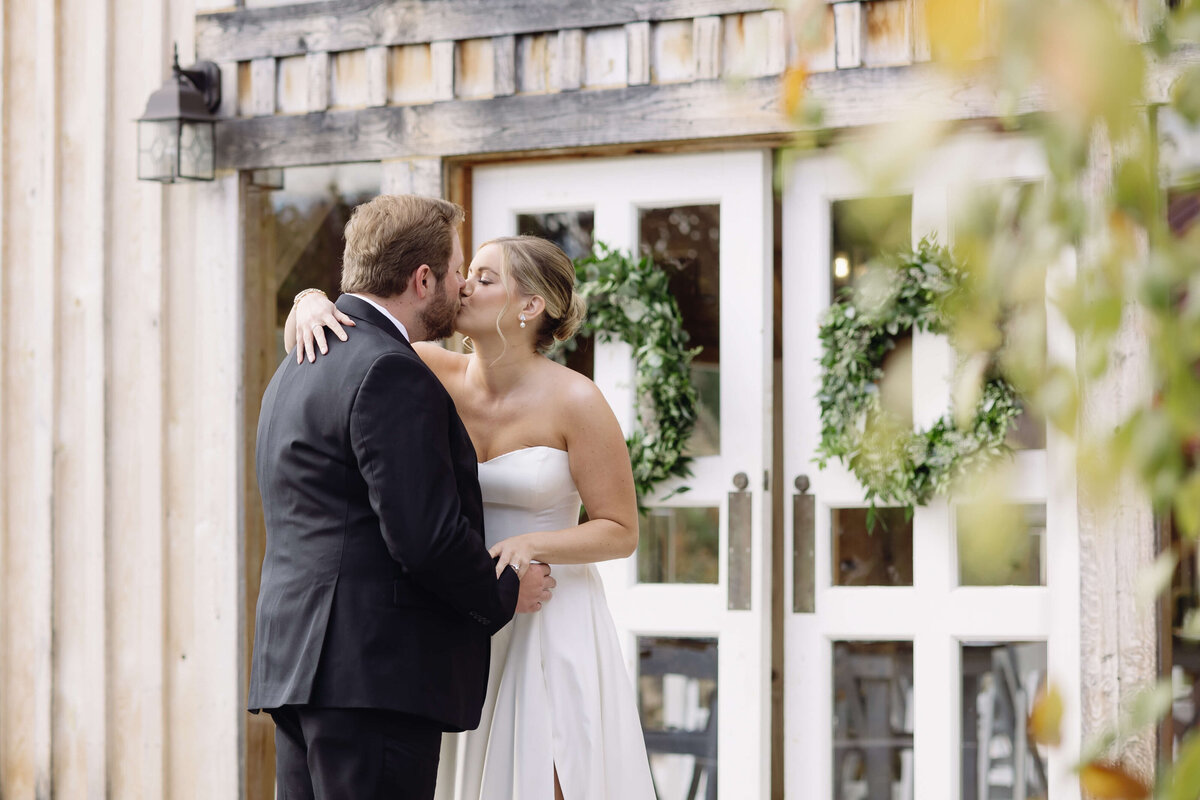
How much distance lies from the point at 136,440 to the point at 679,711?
197 centimetres

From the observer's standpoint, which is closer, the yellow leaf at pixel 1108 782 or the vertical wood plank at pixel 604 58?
the yellow leaf at pixel 1108 782

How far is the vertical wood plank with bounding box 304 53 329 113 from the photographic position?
3.91 meters

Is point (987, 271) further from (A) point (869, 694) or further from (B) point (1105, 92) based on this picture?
(A) point (869, 694)

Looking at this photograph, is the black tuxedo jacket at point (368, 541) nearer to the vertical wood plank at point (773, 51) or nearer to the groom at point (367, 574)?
the groom at point (367, 574)

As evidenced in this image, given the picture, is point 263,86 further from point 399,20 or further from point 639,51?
point 639,51

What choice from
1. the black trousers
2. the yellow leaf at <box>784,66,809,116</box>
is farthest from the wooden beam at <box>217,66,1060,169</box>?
the yellow leaf at <box>784,66,809,116</box>

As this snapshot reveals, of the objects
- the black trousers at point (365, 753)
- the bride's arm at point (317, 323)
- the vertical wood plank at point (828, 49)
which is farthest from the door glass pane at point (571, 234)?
the black trousers at point (365, 753)

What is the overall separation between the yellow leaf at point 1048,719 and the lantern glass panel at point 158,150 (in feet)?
12.4

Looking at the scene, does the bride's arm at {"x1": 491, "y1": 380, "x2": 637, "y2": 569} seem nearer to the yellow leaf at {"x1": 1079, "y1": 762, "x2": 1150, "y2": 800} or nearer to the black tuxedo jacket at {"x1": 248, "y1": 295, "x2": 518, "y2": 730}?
the black tuxedo jacket at {"x1": 248, "y1": 295, "x2": 518, "y2": 730}

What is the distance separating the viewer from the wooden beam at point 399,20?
141 inches

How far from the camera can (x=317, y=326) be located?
2.33m

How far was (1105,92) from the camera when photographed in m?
0.45

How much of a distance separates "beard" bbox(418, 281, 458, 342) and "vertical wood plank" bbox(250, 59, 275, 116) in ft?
5.96

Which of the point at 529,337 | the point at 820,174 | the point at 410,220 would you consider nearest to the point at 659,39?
the point at 820,174
